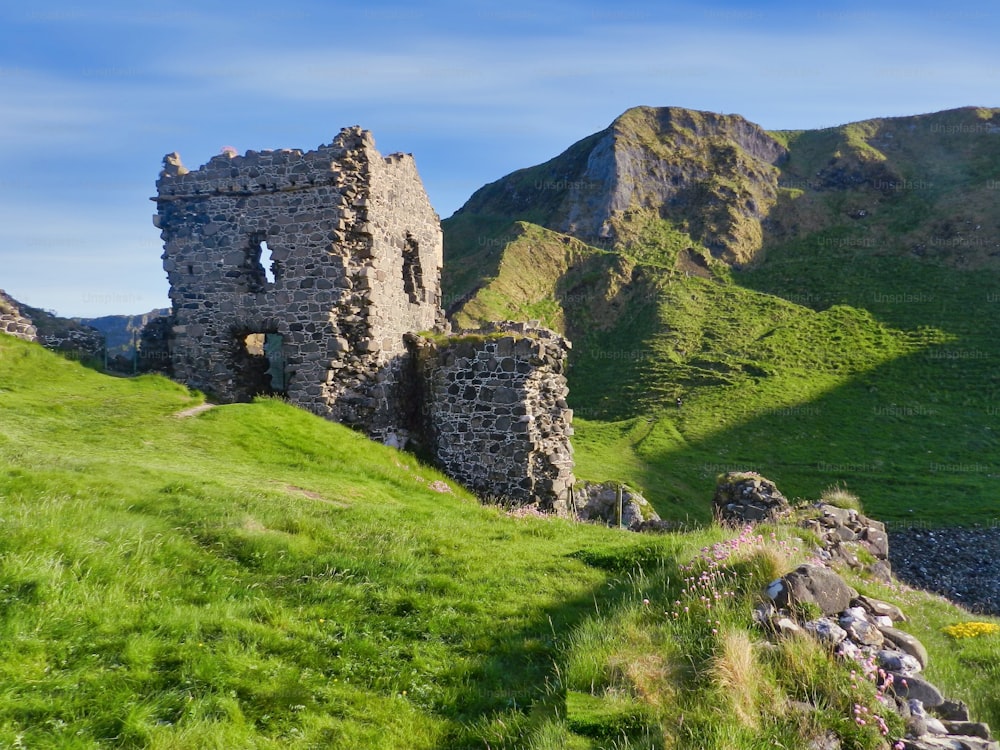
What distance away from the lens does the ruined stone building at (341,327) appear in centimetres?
1828

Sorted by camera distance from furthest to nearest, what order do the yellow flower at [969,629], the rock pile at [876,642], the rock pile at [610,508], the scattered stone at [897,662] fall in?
the rock pile at [610,508] < the yellow flower at [969,629] < the scattered stone at [897,662] < the rock pile at [876,642]

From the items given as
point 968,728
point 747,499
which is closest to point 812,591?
point 968,728

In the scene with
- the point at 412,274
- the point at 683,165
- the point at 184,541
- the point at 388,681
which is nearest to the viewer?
the point at 388,681

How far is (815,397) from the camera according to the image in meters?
50.3

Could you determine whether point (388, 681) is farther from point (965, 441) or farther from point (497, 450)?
point (965, 441)

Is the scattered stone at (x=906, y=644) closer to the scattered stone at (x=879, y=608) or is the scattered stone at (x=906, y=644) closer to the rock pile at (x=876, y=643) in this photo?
the rock pile at (x=876, y=643)

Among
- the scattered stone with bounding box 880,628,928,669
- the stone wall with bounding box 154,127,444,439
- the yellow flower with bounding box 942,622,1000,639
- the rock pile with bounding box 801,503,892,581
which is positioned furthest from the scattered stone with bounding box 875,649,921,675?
the stone wall with bounding box 154,127,444,439

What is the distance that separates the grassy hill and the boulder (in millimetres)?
304

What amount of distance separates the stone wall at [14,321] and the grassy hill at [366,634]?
1003 cm

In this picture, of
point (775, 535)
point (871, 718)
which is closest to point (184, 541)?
point (871, 718)

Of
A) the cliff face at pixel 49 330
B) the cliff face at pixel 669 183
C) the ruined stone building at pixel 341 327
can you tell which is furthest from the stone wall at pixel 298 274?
the cliff face at pixel 669 183

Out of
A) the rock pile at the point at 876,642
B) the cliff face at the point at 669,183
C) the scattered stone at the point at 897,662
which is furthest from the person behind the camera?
the cliff face at the point at 669,183

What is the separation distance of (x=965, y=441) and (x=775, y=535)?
43.0m

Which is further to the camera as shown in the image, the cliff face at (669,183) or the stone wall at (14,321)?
the cliff face at (669,183)
